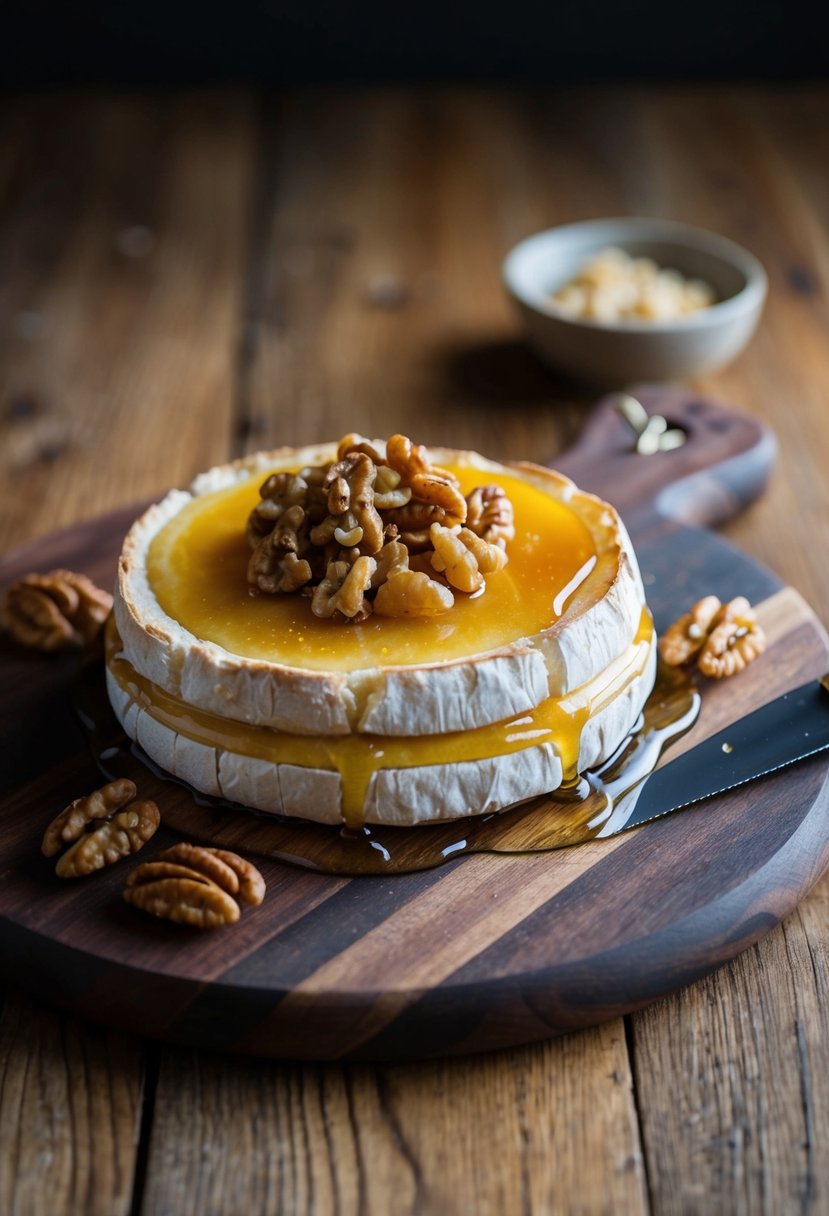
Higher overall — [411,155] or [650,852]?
[650,852]

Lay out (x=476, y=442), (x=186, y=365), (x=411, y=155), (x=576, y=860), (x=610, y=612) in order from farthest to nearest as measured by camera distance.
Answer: (x=411, y=155), (x=186, y=365), (x=476, y=442), (x=610, y=612), (x=576, y=860)

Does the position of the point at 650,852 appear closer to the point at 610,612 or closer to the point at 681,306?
the point at 610,612

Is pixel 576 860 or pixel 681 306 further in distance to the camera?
pixel 681 306

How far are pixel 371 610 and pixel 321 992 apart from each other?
57 cm

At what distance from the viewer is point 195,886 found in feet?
5.87

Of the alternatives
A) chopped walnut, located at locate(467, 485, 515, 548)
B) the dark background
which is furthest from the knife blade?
the dark background

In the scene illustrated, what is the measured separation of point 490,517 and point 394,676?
0.39 meters

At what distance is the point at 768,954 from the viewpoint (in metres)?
1.91

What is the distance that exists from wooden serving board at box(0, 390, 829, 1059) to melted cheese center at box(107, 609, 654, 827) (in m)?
0.11

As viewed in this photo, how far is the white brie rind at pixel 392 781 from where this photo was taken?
6.23 ft

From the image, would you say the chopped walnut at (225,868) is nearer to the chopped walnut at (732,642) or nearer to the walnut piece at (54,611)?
the walnut piece at (54,611)

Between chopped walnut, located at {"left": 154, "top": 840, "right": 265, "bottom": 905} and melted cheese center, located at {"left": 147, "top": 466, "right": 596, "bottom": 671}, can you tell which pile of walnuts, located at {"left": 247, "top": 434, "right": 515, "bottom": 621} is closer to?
melted cheese center, located at {"left": 147, "top": 466, "right": 596, "bottom": 671}

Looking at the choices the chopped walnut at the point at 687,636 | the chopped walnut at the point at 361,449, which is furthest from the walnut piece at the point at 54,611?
the chopped walnut at the point at 687,636

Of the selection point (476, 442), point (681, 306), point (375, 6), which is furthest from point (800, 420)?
point (375, 6)
